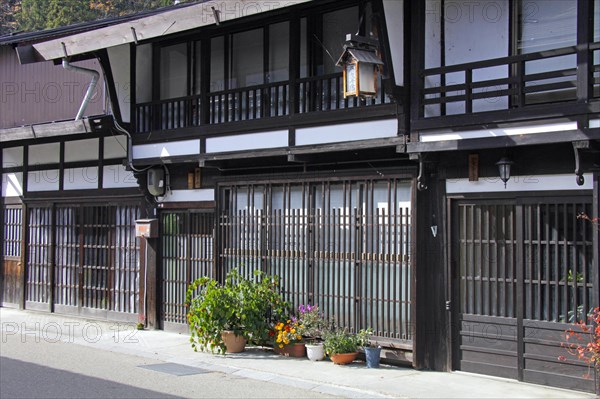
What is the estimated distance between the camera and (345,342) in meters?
11.3

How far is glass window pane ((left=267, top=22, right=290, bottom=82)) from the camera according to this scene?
42.5ft

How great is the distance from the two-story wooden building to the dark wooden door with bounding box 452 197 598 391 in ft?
0.08

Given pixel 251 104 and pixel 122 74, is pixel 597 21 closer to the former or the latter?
pixel 251 104

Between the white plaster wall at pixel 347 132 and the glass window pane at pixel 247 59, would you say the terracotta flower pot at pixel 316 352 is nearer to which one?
the white plaster wall at pixel 347 132

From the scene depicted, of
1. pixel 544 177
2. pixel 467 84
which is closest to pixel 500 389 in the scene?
pixel 544 177

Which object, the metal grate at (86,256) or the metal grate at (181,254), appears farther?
the metal grate at (86,256)

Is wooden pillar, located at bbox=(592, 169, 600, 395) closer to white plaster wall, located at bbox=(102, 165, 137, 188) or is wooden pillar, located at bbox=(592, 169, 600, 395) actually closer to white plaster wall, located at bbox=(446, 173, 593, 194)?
white plaster wall, located at bbox=(446, 173, 593, 194)

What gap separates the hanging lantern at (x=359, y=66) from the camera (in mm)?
10133

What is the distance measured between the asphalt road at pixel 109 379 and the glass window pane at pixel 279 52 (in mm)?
5297

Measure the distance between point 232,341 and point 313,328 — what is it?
1.47m

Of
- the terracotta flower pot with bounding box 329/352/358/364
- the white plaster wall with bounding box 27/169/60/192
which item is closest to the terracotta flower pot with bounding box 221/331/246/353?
the terracotta flower pot with bounding box 329/352/358/364

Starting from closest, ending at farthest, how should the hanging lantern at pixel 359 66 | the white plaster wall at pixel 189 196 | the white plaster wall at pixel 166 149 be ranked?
the hanging lantern at pixel 359 66 → the white plaster wall at pixel 166 149 → the white plaster wall at pixel 189 196

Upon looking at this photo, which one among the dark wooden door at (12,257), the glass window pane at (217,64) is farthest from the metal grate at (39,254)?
the glass window pane at (217,64)

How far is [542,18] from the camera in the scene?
1004 centimetres
